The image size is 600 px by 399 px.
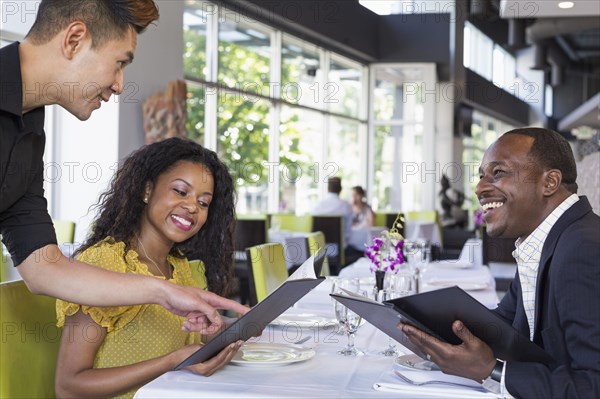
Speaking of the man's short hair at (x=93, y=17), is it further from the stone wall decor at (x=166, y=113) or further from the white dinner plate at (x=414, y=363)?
the stone wall decor at (x=166, y=113)

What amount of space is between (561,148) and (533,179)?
101mm

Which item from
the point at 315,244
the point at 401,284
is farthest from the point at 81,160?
the point at 401,284

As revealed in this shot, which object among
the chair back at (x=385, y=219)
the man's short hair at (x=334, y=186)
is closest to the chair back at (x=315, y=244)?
the man's short hair at (x=334, y=186)

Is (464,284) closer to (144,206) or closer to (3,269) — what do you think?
(144,206)

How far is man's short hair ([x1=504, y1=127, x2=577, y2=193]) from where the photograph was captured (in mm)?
1859

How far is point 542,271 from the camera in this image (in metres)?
1.73

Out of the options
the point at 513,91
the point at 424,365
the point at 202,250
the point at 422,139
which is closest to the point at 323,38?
the point at 422,139

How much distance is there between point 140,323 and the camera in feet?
6.84

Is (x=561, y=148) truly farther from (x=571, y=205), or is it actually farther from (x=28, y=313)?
(x=28, y=313)

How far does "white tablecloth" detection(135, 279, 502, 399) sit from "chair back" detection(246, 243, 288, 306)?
1186 millimetres

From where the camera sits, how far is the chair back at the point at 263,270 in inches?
130

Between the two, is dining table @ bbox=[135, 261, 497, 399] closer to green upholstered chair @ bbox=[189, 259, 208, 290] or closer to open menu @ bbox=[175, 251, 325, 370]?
open menu @ bbox=[175, 251, 325, 370]

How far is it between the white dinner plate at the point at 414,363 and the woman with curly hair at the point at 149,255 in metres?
0.40

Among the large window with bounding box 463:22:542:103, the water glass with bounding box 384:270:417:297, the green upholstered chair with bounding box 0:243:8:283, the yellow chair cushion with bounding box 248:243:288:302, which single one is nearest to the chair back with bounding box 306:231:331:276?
the yellow chair cushion with bounding box 248:243:288:302
